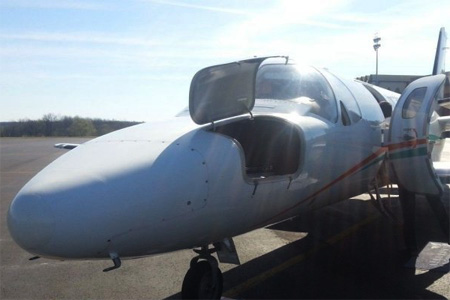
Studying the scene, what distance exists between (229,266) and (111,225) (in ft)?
9.28

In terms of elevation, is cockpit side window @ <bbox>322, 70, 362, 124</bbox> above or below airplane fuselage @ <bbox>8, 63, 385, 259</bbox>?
above

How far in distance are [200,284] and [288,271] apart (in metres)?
1.78

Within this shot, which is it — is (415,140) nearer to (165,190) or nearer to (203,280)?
(203,280)

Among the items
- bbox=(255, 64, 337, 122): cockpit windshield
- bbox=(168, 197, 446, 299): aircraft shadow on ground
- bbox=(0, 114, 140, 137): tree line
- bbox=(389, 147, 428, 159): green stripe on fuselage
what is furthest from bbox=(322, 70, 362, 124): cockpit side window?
bbox=(0, 114, 140, 137): tree line

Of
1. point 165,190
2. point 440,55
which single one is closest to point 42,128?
point 440,55

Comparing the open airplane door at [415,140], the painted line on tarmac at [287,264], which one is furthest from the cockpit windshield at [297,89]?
the painted line on tarmac at [287,264]

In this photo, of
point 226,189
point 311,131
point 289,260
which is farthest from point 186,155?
point 289,260

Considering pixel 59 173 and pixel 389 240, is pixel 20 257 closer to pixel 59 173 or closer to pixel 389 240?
pixel 59 173

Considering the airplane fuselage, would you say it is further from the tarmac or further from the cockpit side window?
the tarmac

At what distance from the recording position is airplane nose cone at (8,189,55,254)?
2.97m

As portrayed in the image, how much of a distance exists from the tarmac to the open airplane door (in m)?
0.65

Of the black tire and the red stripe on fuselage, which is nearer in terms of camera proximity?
the black tire

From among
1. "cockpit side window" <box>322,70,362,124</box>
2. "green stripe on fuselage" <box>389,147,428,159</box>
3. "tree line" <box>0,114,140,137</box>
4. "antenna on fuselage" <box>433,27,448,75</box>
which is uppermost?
"antenna on fuselage" <box>433,27,448,75</box>

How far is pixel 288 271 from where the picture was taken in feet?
18.0
